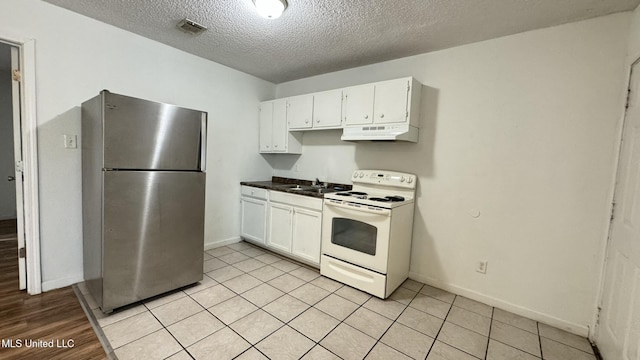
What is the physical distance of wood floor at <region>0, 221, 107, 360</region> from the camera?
5.17ft

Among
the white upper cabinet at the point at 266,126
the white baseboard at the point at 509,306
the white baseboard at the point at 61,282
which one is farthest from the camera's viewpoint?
the white upper cabinet at the point at 266,126

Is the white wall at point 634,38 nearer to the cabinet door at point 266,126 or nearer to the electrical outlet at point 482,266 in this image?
the electrical outlet at point 482,266

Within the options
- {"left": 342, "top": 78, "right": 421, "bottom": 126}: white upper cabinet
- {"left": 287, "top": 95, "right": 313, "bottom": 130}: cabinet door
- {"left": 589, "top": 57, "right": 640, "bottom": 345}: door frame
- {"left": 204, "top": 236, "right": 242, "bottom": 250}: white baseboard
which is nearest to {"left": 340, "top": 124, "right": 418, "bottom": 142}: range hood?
{"left": 342, "top": 78, "right": 421, "bottom": 126}: white upper cabinet

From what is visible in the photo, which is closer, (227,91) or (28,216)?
(28,216)

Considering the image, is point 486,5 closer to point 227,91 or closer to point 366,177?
point 366,177

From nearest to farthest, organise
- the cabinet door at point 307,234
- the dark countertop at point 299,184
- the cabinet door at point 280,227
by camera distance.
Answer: the cabinet door at point 307,234, the dark countertop at point 299,184, the cabinet door at point 280,227

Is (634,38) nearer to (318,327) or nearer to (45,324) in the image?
(318,327)

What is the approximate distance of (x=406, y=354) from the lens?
5.57 feet

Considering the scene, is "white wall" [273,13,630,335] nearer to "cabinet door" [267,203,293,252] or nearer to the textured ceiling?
the textured ceiling

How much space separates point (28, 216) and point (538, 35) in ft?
15.1

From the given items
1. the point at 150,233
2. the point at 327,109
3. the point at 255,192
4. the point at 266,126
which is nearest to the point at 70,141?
the point at 150,233

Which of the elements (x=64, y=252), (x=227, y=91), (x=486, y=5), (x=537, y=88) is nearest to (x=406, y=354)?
(x=537, y=88)

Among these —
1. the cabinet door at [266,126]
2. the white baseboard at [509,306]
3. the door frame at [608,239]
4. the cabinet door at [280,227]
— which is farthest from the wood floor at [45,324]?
the door frame at [608,239]

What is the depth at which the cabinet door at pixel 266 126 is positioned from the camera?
3780mm
